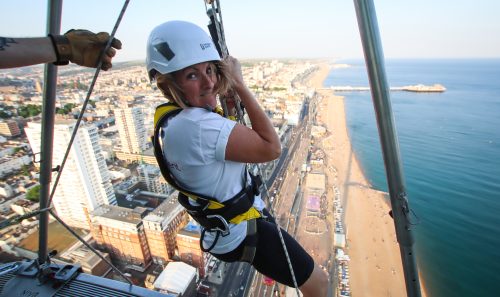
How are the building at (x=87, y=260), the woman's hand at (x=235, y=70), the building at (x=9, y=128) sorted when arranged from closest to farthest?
the woman's hand at (x=235, y=70), the building at (x=87, y=260), the building at (x=9, y=128)

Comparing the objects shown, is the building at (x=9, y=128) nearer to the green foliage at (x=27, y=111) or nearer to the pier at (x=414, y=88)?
the green foliage at (x=27, y=111)

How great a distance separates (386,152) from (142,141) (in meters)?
14.2

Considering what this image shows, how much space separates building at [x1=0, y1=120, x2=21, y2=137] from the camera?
516 inches

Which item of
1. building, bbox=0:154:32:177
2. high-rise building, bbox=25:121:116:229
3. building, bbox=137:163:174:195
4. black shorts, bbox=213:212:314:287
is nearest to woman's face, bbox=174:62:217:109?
black shorts, bbox=213:212:314:287

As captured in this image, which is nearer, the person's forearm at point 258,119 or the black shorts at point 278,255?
the person's forearm at point 258,119

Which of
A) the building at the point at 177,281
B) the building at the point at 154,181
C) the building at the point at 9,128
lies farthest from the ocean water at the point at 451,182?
the building at the point at 9,128

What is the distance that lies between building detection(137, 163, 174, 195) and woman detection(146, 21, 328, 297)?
9854mm

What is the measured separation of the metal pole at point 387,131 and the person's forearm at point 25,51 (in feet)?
2.01

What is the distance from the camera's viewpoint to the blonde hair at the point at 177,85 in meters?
0.62

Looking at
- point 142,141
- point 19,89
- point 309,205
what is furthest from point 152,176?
point 19,89

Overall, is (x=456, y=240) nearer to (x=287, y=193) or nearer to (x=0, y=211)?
(x=287, y=193)

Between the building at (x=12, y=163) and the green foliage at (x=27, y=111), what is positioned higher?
the green foliage at (x=27, y=111)

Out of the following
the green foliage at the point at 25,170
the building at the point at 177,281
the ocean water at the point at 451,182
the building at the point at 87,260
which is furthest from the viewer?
the green foliage at the point at 25,170

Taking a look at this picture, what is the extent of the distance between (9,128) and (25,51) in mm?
17156
